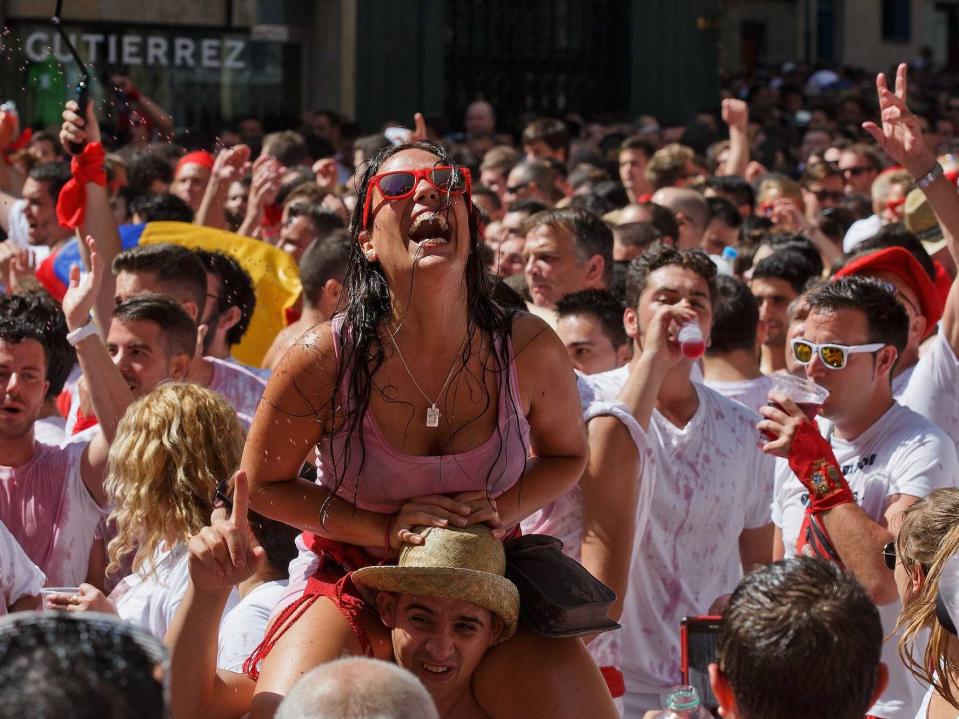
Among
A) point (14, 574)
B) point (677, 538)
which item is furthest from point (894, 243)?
point (14, 574)

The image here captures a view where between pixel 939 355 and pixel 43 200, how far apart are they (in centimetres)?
521

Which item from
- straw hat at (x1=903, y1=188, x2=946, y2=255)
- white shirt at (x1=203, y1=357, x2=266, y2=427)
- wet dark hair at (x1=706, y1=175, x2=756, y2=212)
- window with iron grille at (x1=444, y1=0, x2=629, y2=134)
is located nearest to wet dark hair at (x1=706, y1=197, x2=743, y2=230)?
wet dark hair at (x1=706, y1=175, x2=756, y2=212)

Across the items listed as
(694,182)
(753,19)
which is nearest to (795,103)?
(694,182)

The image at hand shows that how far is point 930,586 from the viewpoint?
3229mm

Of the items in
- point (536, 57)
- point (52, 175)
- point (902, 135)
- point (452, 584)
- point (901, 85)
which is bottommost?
point (452, 584)

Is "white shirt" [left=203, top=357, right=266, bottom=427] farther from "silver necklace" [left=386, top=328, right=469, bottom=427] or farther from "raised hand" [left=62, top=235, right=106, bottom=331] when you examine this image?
"silver necklace" [left=386, top=328, right=469, bottom=427]

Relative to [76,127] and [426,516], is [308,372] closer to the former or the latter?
[426,516]

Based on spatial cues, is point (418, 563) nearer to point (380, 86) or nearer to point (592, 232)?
point (592, 232)

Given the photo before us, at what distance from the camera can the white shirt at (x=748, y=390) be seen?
5691 mm

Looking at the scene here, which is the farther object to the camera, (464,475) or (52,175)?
(52,175)

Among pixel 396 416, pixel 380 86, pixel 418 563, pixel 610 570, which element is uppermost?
pixel 380 86

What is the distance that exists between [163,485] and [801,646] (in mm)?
2024

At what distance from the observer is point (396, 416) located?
3229mm

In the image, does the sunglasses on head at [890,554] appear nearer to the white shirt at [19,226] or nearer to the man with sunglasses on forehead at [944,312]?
the man with sunglasses on forehead at [944,312]
